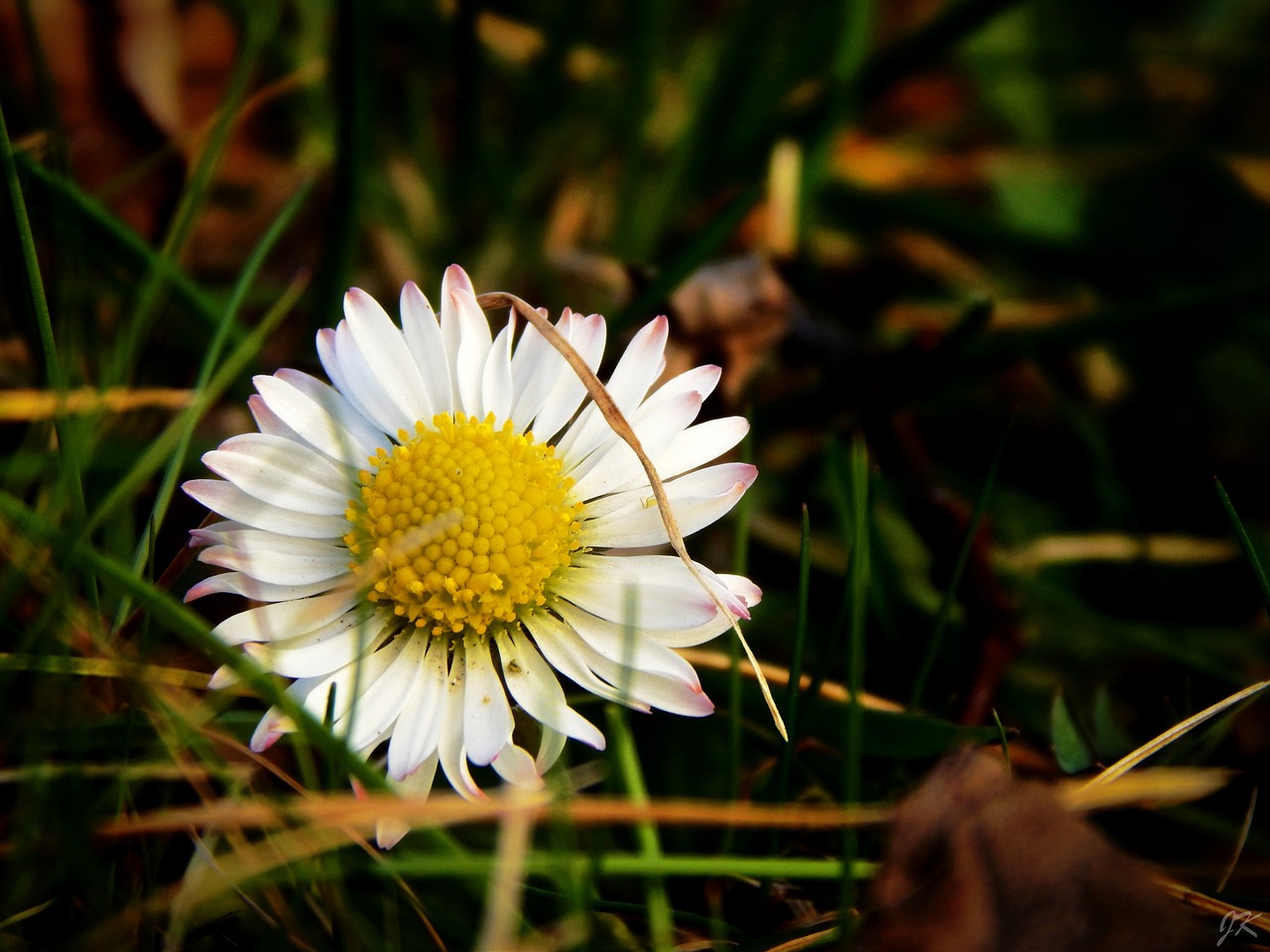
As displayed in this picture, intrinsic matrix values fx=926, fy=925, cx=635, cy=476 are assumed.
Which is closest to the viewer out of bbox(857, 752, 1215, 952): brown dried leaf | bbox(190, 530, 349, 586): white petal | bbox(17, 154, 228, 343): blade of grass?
bbox(857, 752, 1215, 952): brown dried leaf

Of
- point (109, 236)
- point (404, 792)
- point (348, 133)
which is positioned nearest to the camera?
point (404, 792)

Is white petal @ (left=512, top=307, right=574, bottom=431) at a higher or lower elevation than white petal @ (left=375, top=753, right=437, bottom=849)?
higher

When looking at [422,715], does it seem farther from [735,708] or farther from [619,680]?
[735,708]

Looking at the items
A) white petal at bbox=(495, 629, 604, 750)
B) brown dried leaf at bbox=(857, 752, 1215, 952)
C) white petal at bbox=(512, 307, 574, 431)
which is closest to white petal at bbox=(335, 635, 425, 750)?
white petal at bbox=(495, 629, 604, 750)

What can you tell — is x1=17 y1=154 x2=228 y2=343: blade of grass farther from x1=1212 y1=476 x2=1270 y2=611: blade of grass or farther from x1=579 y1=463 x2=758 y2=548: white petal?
x1=1212 y1=476 x2=1270 y2=611: blade of grass

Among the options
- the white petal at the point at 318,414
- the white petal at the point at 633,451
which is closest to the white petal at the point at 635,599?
the white petal at the point at 633,451

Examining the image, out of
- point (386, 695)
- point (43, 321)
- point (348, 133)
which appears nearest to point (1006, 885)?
point (386, 695)


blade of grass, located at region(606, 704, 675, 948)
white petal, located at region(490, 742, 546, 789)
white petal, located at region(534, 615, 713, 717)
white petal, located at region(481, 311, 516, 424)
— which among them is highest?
white petal, located at region(481, 311, 516, 424)
